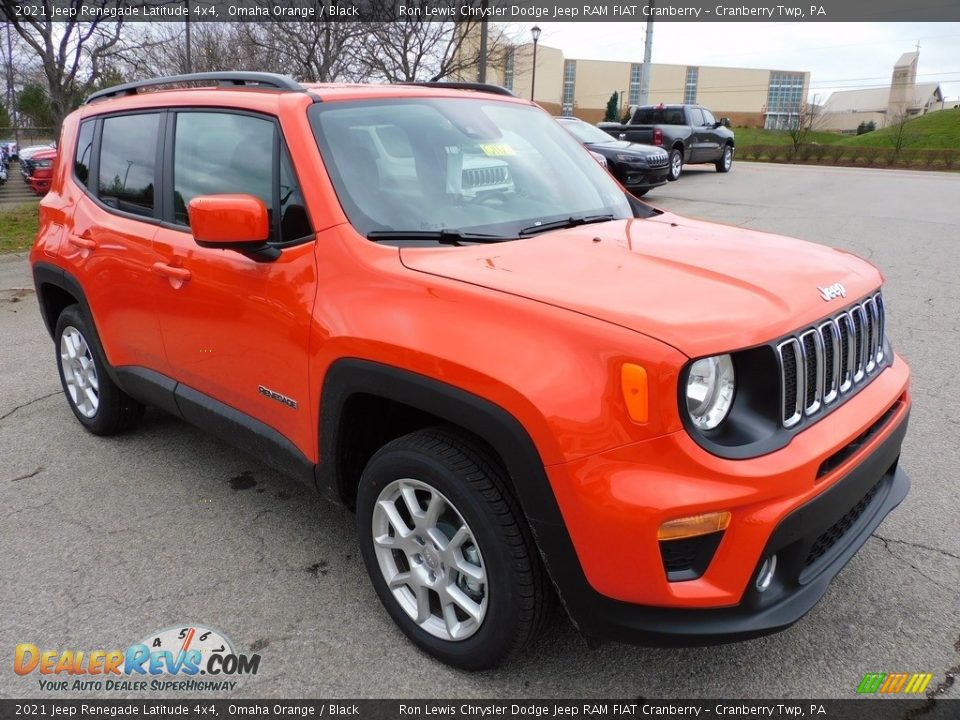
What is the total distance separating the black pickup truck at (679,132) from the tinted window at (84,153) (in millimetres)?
15296

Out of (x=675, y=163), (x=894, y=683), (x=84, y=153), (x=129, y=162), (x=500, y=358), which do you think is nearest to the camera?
(x=500, y=358)

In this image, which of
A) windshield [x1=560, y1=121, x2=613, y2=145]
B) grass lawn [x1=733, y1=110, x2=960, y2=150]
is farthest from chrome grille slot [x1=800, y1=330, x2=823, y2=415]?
grass lawn [x1=733, y1=110, x2=960, y2=150]

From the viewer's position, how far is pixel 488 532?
2.22 m

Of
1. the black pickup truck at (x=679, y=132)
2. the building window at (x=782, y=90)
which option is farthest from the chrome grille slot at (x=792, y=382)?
the building window at (x=782, y=90)

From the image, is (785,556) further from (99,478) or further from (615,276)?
(99,478)

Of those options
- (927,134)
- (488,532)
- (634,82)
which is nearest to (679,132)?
(488,532)

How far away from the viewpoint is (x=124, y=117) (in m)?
3.90

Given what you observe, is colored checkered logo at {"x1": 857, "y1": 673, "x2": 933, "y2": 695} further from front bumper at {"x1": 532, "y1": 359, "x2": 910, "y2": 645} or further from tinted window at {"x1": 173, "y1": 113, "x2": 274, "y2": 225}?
tinted window at {"x1": 173, "y1": 113, "x2": 274, "y2": 225}

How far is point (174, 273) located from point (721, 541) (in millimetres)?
2480

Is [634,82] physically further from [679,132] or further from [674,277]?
[674,277]

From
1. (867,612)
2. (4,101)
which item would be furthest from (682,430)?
(4,101)

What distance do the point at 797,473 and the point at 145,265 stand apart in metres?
2.89

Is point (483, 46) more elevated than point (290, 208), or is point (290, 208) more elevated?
point (483, 46)

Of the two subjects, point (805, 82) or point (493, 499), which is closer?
point (493, 499)
